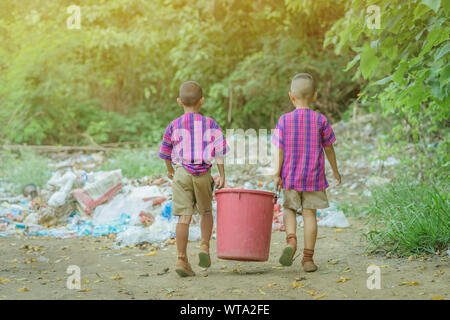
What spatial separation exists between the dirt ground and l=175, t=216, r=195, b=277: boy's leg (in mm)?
60

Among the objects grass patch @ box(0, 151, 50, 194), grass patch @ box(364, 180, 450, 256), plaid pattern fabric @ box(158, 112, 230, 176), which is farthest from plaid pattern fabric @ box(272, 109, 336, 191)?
grass patch @ box(0, 151, 50, 194)

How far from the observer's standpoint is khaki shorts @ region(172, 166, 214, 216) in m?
3.39

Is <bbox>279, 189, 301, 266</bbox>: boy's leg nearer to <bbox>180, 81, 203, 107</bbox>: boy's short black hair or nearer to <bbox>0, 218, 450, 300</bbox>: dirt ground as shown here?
<bbox>0, 218, 450, 300</bbox>: dirt ground

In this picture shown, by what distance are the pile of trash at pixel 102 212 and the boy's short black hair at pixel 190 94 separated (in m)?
1.74

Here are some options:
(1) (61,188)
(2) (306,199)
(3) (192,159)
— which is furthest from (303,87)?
(1) (61,188)

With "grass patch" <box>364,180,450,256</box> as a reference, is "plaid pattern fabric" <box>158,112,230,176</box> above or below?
above

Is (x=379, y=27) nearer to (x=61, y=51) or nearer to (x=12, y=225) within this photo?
(x=12, y=225)

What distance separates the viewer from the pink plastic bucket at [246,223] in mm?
3297

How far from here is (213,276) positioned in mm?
3369

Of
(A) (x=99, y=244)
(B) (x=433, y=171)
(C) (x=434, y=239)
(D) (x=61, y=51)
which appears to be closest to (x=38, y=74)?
(D) (x=61, y=51)
